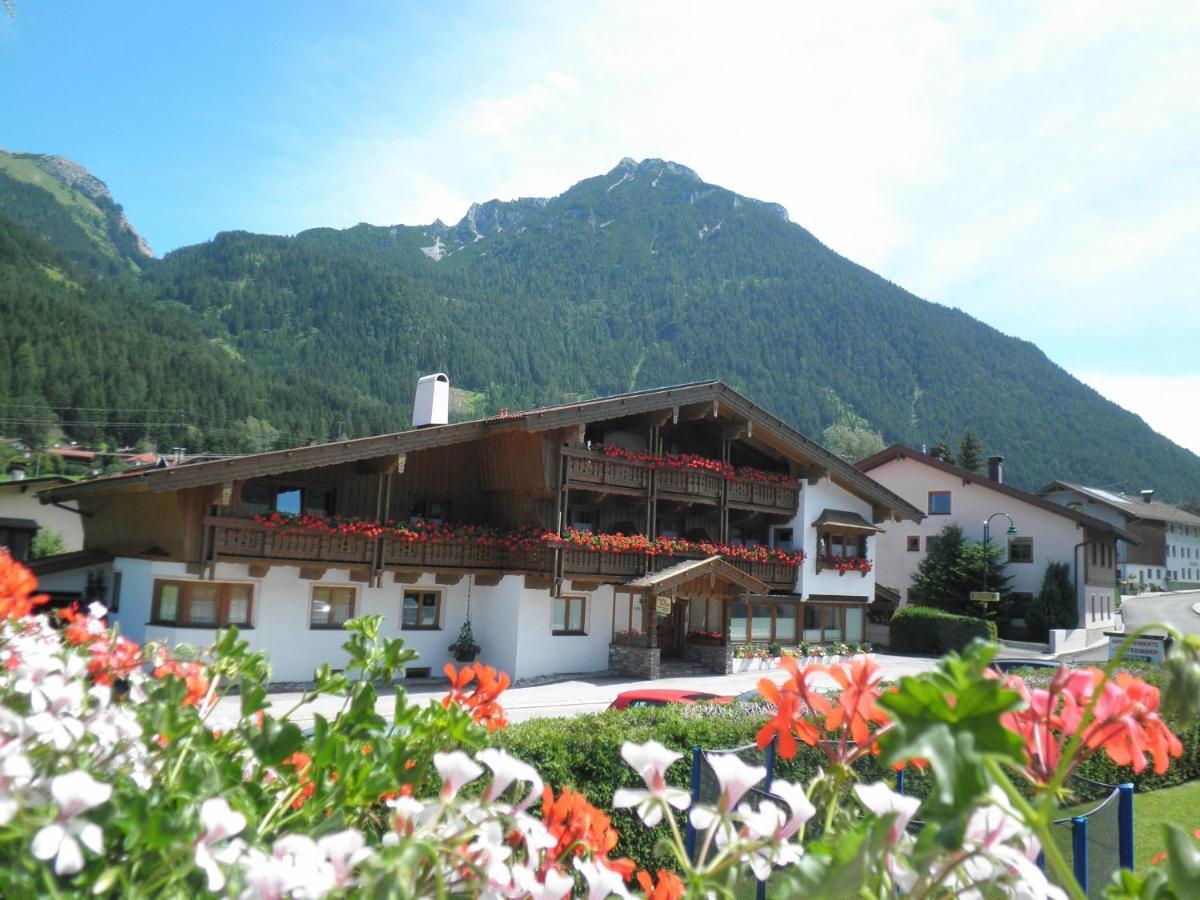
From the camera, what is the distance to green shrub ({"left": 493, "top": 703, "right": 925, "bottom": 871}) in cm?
954

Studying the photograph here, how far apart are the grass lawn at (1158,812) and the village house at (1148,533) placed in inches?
2011

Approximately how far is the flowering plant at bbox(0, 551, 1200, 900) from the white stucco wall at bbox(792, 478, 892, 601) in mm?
31089

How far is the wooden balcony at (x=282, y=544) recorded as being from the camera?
20.9 metres

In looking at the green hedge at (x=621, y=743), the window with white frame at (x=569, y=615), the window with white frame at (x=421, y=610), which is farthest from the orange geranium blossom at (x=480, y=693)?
the window with white frame at (x=569, y=615)

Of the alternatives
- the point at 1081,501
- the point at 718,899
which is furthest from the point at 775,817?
the point at 1081,501

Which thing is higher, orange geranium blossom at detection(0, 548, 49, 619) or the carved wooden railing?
the carved wooden railing

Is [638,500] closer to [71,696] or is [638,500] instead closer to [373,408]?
[71,696]

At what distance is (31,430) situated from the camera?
308 feet

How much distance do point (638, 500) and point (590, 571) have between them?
3.79 metres

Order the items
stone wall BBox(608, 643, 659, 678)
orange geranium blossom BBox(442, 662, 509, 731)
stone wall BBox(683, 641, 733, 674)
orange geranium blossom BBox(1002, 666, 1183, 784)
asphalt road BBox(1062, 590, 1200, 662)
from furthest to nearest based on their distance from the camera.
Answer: asphalt road BBox(1062, 590, 1200, 662)
stone wall BBox(683, 641, 733, 674)
stone wall BBox(608, 643, 659, 678)
orange geranium blossom BBox(442, 662, 509, 731)
orange geranium blossom BBox(1002, 666, 1183, 784)

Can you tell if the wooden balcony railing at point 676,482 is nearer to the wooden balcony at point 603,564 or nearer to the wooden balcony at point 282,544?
the wooden balcony at point 603,564

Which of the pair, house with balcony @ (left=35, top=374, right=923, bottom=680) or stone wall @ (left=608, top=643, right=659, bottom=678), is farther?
stone wall @ (left=608, top=643, right=659, bottom=678)

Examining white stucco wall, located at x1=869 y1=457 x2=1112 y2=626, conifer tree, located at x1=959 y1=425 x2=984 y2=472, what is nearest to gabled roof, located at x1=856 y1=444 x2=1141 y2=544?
white stucco wall, located at x1=869 y1=457 x2=1112 y2=626

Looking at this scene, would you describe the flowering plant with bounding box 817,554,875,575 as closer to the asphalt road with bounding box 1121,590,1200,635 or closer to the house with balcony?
the house with balcony
